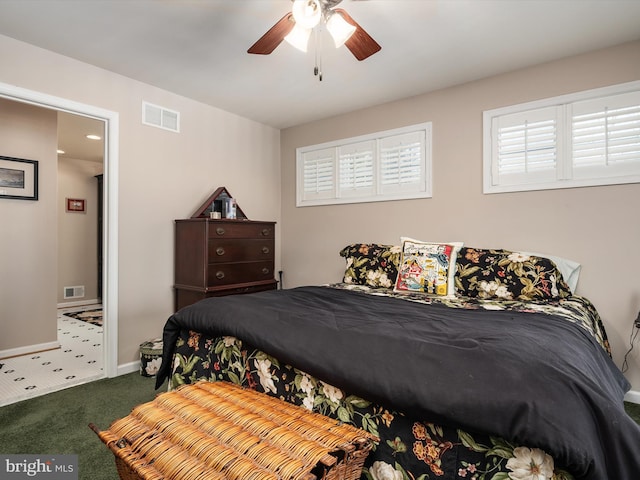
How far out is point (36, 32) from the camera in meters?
2.33

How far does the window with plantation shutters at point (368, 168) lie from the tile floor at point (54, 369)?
256 cm

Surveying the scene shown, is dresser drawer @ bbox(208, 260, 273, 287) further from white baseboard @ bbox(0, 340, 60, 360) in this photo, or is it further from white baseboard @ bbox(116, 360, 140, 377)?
white baseboard @ bbox(0, 340, 60, 360)

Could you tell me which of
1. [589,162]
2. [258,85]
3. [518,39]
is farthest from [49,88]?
[589,162]

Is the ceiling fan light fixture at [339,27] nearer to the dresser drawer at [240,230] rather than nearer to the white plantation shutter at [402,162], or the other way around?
the white plantation shutter at [402,162]

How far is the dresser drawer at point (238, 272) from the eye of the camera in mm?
3123

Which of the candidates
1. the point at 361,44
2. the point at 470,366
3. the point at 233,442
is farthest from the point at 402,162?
the point at 233,442

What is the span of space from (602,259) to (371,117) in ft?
7.44

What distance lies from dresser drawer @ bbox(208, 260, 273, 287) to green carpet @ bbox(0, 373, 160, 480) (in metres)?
0.93

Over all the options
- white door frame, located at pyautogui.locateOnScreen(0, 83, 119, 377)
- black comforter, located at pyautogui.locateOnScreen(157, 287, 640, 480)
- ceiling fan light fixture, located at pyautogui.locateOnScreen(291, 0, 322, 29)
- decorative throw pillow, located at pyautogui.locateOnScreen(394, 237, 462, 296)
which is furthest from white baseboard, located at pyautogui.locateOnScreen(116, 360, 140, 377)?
ceiling fan light fixture, located at pyautogui.locateOnScreen(291, 0, 322, 29)

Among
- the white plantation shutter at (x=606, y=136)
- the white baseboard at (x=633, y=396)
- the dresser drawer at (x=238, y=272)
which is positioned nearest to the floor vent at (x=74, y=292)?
the dresser drawer at (x=238, y=272)

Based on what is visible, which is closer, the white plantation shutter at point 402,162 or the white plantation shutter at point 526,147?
the white plantation shutter at point 526,147

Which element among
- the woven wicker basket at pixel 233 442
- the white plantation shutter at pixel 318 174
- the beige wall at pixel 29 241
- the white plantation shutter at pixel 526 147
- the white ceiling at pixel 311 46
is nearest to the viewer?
the woven wicker basket at pixel 233 442

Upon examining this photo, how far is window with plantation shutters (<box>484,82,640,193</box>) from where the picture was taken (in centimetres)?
242

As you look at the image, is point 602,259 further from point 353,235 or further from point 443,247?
point 353,235
